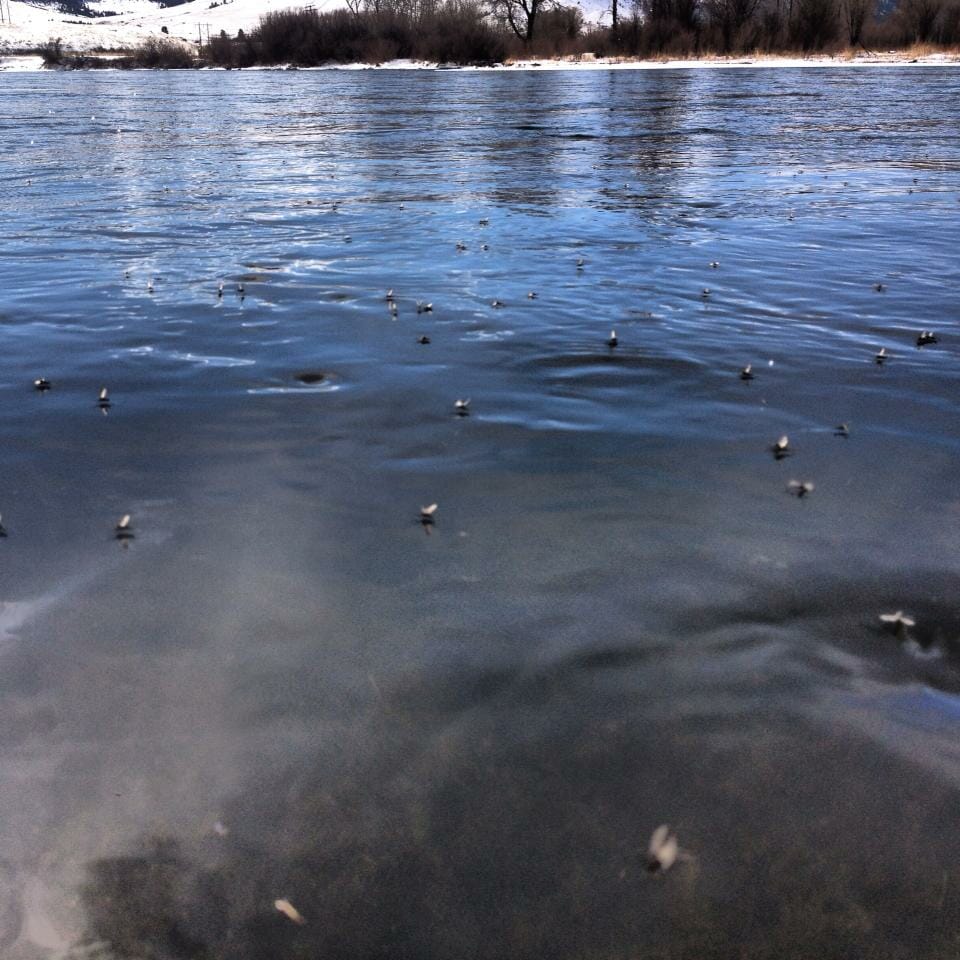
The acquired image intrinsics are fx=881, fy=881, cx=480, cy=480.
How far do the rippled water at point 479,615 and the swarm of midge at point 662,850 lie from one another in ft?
0.12

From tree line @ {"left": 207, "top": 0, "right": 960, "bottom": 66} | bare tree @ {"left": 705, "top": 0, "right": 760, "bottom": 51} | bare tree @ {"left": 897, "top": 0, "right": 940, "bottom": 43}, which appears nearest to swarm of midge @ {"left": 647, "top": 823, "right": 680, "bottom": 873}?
tree line @ {"left": 207, "top": 0, "right": 960, "bottom": 66}

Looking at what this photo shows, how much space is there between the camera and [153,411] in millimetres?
5316

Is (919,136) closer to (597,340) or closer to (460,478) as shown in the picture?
(597,340)

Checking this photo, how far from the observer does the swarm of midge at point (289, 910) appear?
214 centimetres

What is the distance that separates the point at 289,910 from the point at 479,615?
4.39 ft

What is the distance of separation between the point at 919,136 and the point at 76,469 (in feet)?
72.7

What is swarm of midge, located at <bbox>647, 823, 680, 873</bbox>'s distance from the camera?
89.2 inches

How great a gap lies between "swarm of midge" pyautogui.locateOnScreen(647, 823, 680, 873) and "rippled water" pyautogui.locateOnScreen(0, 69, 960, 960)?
0.04 metres

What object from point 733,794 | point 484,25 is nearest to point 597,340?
point 733,794

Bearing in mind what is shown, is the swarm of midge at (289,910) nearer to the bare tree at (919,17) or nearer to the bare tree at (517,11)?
the bare tree at (919,17)

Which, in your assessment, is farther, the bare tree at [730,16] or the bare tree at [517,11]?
the bare tree at [517,11]

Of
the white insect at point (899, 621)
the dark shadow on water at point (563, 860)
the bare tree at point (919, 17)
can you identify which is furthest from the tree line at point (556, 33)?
the dark shadow on water at point (563, 860)

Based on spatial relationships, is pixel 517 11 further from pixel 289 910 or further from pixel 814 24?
pixel 289 910

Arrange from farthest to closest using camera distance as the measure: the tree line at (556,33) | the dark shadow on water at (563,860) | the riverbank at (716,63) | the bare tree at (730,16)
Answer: the bare tree at (730,16) → the tree line at (556,33) → the riverbank at (716,63) → the dark shadow on water at (563,860)
